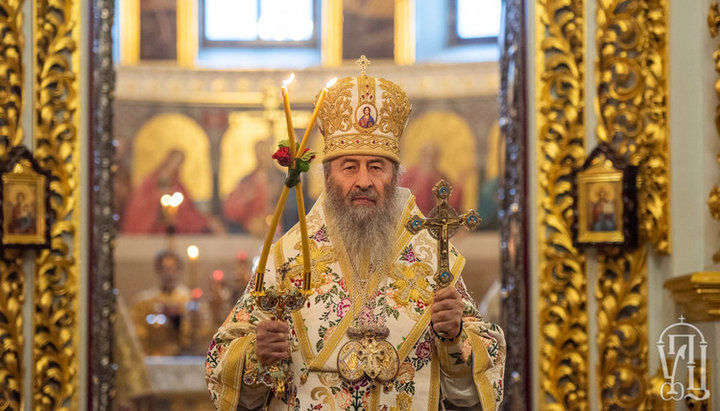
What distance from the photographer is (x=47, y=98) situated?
6633 millimetres

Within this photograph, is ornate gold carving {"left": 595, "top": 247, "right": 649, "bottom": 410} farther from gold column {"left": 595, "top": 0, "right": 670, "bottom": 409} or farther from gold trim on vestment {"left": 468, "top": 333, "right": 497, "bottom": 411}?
gold trim on vestment {"left": 468, "top": 333, "right": 497, "bottom": 411}

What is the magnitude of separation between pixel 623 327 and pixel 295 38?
33.4 ft

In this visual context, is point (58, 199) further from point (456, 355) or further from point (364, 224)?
point (456, 355)

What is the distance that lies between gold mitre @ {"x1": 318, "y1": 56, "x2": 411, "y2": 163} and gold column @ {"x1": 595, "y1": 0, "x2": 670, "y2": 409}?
1879mm

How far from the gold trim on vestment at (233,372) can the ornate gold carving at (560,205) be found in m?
2.42

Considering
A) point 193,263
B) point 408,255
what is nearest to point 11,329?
point 408,255

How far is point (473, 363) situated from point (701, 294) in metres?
1.82

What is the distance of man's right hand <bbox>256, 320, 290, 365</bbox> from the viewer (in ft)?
13.6

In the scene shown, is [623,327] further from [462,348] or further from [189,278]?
[189,278]

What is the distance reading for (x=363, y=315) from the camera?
4.62 meters

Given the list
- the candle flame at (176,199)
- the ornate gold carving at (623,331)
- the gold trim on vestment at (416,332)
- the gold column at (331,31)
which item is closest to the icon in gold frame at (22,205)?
the gold trim on vestment at (416,332)

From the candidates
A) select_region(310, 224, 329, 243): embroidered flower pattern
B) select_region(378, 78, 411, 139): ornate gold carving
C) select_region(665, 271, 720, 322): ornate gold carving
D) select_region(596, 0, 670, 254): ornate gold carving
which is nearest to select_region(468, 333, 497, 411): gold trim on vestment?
select_region(310, 224, 329, 243): embroidered flower pattern

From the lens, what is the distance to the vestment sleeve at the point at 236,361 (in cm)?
445

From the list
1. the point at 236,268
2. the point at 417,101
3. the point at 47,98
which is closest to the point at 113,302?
the point at 47,98
